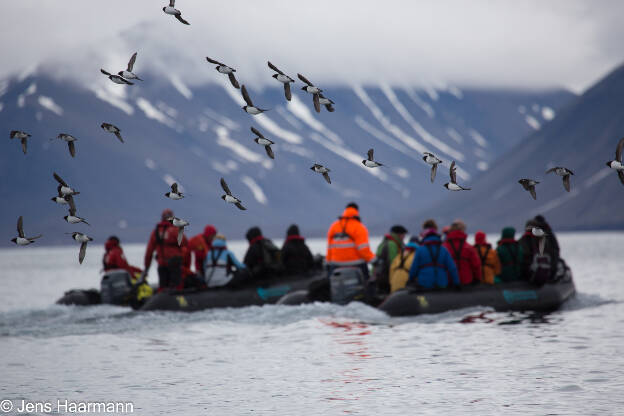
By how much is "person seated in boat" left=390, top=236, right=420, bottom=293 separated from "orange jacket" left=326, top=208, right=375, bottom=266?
0.63 meters

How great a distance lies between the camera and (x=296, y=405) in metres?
13.1

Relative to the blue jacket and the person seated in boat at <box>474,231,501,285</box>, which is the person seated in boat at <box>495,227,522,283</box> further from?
the blue jacket

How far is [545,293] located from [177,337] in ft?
30.1

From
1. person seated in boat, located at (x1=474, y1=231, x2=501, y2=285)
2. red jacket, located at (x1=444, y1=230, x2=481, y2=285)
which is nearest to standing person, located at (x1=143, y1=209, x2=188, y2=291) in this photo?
red jacket, located at (x1=444, y1=230, x2=481, y2=285)

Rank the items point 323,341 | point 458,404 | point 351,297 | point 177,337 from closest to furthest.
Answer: point 458,404 < point 323,341 < point 177,337 < point 351,297

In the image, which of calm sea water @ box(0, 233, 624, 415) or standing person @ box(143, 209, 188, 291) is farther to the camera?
standing person @ box(143, 209, 188, 291)

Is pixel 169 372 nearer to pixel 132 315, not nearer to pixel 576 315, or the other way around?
pixel 132 315

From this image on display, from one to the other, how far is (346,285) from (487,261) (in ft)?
11.8

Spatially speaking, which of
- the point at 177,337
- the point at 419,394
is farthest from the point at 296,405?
the point at 177,337

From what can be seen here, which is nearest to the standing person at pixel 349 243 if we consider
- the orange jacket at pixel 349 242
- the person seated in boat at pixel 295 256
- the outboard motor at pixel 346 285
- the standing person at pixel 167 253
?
the orange jacket at pixel 349 242

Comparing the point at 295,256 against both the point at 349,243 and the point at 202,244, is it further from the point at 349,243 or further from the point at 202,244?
the point at 349,243

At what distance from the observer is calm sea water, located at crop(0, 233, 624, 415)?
1328 centimetres

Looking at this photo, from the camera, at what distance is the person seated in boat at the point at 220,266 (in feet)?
80.7

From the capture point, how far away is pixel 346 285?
22422 millimetres
